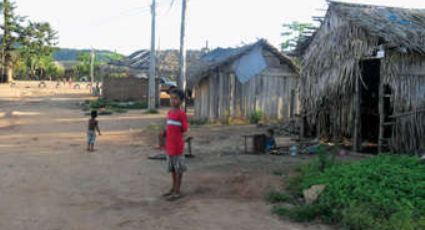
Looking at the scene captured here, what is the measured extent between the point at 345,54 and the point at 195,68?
9.32 m

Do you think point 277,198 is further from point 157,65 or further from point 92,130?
point 157,65

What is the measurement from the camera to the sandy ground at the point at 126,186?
587 centimetres

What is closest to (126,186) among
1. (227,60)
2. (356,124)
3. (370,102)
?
(356,124)

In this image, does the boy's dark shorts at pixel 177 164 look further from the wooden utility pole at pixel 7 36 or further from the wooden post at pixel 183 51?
the wooden utility pole at pixel 7 36

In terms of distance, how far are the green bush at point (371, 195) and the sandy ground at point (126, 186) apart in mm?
402

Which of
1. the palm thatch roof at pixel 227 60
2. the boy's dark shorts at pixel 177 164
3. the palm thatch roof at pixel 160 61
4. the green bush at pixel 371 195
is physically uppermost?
the palm thatch roof at pixel 160 61

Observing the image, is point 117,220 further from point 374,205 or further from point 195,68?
point 195,68

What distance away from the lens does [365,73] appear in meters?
14.6

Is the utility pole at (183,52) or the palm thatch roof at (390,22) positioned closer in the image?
the palm thatch roof at (390,22)

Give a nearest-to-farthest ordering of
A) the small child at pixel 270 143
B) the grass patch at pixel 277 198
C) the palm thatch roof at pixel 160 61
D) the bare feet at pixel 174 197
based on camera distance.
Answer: the grass patch at pixel 277 198
the bare feet at pixel 174 197
the small child at pixel 270 143
the palm thatch roof at pixel 160 61

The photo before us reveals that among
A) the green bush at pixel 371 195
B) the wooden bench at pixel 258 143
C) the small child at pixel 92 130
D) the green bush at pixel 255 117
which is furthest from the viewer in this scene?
the green bush at pixel 255 117

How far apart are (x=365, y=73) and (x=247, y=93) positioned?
5.55 m

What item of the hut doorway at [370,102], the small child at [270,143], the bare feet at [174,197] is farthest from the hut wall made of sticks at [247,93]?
the bare feet at [174,197]

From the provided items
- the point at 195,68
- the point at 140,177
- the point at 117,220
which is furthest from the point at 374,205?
the point at 195,68
